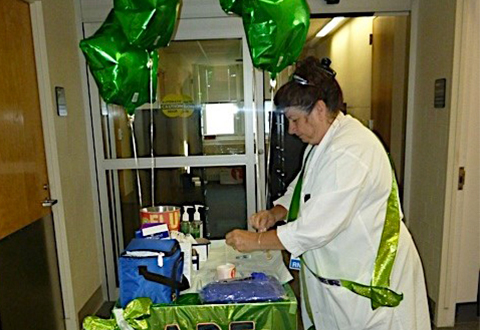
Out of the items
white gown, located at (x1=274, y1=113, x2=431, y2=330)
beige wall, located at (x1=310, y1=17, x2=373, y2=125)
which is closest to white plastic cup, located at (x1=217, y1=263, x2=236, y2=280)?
white gown, located at (x1=274, y1=113, x2=431, y2=330)

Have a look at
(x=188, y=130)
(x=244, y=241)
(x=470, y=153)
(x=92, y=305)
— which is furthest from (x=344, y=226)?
(x=92, y=305)

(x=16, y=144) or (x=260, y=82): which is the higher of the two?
(x=260, y=82)

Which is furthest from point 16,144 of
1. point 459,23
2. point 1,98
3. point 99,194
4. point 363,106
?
point 363,106

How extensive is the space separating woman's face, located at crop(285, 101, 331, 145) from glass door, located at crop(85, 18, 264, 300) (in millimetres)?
1374

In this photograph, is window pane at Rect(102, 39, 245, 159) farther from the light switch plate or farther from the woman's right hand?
the woman's right hand

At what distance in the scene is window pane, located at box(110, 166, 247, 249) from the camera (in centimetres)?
292

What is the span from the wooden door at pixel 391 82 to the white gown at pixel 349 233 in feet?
5.77

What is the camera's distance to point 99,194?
9.25 ft

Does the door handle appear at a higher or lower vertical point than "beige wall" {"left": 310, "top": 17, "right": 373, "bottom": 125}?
lower

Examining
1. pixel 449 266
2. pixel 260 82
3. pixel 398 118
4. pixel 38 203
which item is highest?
pixel 260 82

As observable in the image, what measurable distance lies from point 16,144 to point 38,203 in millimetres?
369

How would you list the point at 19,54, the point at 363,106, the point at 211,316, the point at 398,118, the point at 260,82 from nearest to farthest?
the point at 211,316 < the point at 19,54 < the point at 260,82 < the point at 398,118 < the point at 363,106

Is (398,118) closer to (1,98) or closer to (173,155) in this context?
(173,155)

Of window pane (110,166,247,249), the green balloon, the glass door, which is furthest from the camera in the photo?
window pane (110,166,247,249)
